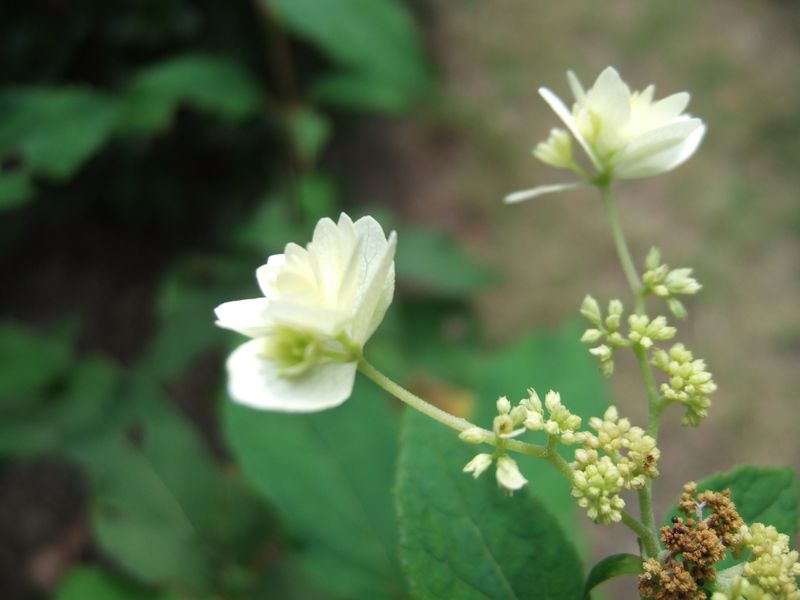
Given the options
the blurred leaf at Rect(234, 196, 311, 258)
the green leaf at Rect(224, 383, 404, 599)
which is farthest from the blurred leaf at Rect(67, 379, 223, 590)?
the blurred leaf at Rect(234, 196, 311, 258)

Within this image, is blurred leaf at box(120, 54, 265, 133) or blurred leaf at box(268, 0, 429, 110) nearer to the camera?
blurred leaf at box(120, 54, 265, 133)

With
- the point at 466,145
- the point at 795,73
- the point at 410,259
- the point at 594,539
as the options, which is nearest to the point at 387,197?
the point at 466,145

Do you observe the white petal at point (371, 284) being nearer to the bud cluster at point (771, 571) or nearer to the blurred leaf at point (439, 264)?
the bud cluster at point (771, 571)

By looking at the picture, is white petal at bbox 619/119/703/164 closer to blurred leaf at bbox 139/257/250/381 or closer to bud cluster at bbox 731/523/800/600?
bud cluster at bbox 731/523/800/600

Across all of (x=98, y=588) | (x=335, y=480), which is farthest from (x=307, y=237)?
(x=98, y=588)

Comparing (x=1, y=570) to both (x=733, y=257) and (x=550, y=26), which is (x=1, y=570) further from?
(x=550, y=26)

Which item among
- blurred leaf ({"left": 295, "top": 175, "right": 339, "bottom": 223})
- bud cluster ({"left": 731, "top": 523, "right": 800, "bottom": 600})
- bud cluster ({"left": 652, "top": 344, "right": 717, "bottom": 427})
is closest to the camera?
bud cluster ({"left": 731, "top": 523, "right": 800, "bottom": 600})
